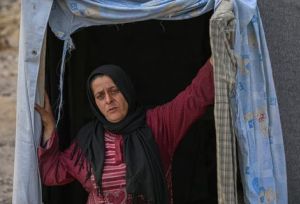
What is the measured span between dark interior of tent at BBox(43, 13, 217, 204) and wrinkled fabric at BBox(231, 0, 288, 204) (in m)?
0.80

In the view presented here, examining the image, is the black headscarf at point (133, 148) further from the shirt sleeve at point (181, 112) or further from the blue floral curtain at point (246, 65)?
the blue floral curtain at point (246, 65)

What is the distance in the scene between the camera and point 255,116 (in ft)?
10.8

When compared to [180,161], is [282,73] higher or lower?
higher

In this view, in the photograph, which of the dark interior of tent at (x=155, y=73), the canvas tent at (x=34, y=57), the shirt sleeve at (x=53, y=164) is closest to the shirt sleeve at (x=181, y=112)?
the canvas tent at (x=34, y=57)

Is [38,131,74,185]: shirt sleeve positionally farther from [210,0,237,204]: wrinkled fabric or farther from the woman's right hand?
[210,0,237,204]: wrinkled fabric

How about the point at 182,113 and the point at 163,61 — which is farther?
the point at 163,61

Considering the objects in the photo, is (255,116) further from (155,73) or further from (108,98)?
(155,73)

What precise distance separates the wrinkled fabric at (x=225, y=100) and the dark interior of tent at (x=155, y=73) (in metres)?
1.07

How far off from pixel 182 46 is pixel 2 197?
3174 millimetres

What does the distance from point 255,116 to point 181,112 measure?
38 centimetres

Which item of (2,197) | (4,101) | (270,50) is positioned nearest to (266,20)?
(270,50)

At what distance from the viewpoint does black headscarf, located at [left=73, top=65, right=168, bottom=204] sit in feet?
10.8

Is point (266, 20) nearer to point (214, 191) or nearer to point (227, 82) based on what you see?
point (227, 82)

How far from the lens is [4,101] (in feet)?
31.0
